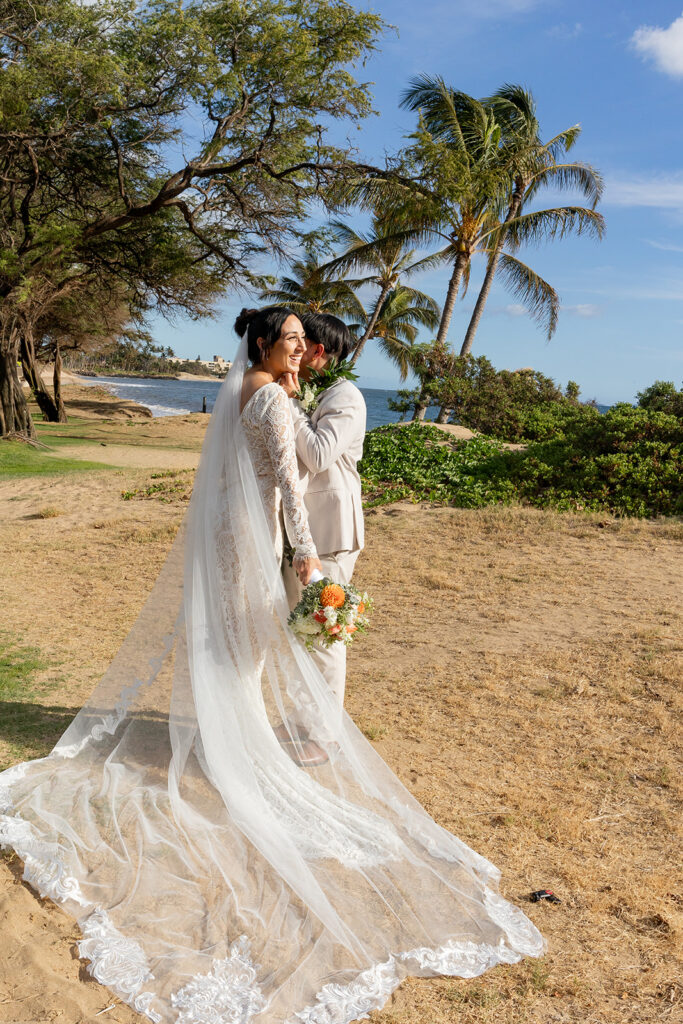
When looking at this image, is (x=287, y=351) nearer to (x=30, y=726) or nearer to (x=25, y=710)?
(x=30, y=726)

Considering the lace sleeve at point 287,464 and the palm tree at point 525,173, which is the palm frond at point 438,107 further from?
the lace sleeve at point 287,464

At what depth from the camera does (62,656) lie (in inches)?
235

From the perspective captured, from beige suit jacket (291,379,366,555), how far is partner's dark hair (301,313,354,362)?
6.4 inches

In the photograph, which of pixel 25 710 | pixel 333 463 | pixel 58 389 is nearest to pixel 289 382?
pixel 333 463

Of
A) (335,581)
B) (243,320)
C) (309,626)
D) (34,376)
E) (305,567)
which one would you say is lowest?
(309,626)

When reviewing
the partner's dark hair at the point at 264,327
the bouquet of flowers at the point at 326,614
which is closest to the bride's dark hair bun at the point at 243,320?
the partner's dark hair at the point at 264,327

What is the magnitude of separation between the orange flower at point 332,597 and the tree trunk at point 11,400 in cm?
1793

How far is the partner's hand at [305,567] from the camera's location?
3.55m

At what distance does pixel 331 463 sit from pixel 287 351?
1.94 ft

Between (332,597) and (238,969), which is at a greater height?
(332,597)

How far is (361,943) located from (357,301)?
117 ft

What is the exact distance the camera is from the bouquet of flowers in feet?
11.2

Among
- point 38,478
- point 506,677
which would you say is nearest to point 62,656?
point 506,677

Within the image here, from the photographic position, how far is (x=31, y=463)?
16016 mm
